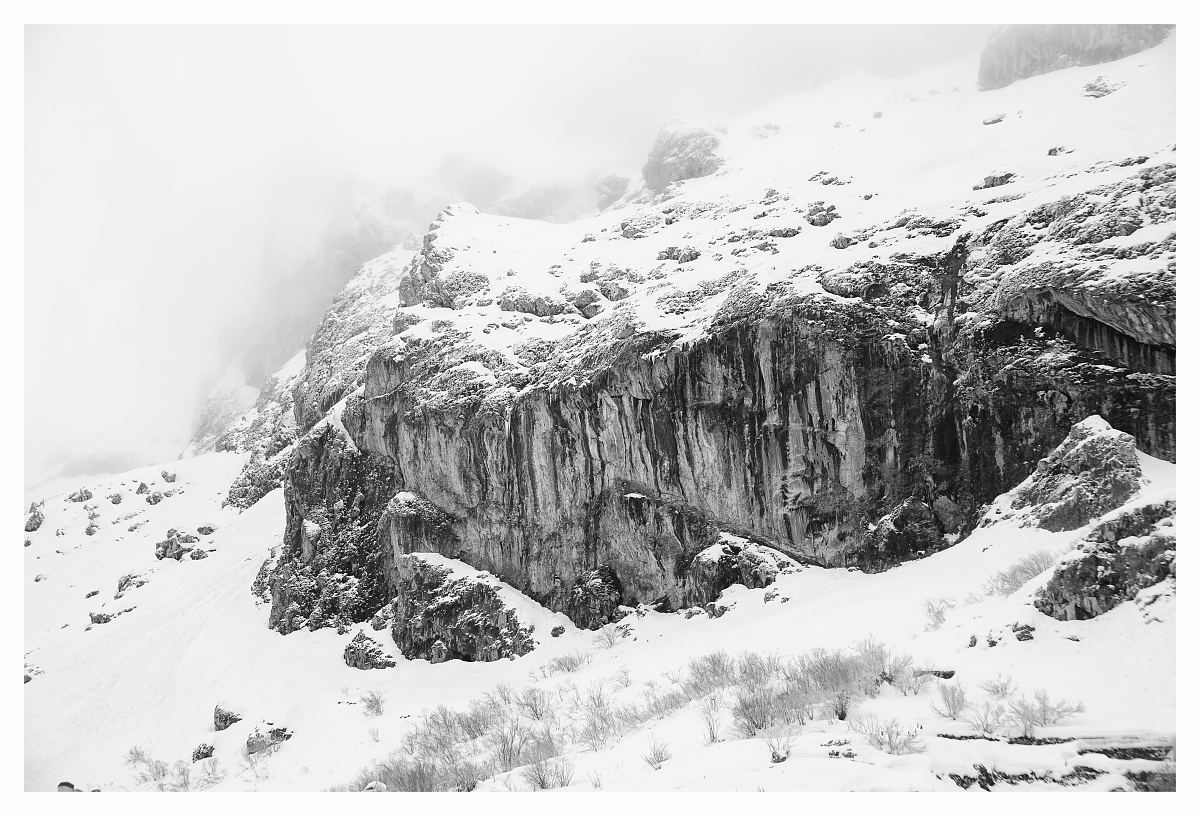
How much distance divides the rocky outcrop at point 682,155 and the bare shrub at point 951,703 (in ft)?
204

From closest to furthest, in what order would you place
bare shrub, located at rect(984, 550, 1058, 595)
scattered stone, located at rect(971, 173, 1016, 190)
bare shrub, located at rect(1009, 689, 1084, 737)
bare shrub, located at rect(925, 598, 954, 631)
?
bare shrub, located at rect(1009, 689, 1084, 737)
bare shrub, located at rect(925, 598, 954, 631)
bare shrub, located at rect(984, 550, 1058, 595)
scattered stone, located at rect(971, 173, 1016, 190)

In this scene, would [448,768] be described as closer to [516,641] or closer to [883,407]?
[516,641]

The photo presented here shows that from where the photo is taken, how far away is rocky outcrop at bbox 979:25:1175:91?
49.5m

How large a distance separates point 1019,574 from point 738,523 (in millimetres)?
12159

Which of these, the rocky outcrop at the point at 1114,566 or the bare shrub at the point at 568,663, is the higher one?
the rocky outcrop at the point at 1114,566

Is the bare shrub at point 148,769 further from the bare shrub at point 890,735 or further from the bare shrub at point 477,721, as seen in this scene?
the bare shrub at point 890,735

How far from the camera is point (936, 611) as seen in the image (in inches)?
592

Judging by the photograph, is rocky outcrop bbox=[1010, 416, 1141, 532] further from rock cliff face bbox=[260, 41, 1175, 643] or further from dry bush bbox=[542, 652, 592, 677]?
dry bush bbox=[542, 652, 592, 677]

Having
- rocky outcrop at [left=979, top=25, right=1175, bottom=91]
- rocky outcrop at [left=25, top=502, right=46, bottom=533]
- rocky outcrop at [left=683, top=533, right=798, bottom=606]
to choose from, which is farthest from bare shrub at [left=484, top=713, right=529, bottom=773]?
rocky outcrop at [left=25, top=502, right=46, bottom=533]

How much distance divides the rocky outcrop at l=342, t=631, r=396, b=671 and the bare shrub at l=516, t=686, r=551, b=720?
13473mm

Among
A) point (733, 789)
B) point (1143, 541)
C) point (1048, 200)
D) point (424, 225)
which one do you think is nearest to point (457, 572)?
point (733, 789)

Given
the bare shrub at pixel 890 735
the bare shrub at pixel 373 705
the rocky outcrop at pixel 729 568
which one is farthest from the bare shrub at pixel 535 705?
the bare shrub at pixel 890 735

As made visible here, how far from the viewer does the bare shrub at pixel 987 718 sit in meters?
8.11

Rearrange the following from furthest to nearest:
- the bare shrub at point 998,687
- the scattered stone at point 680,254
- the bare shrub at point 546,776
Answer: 1. the scattered stone at point 680,254
2. the bare shrub at point 546,776
3. the bare shrub at point 998,687
